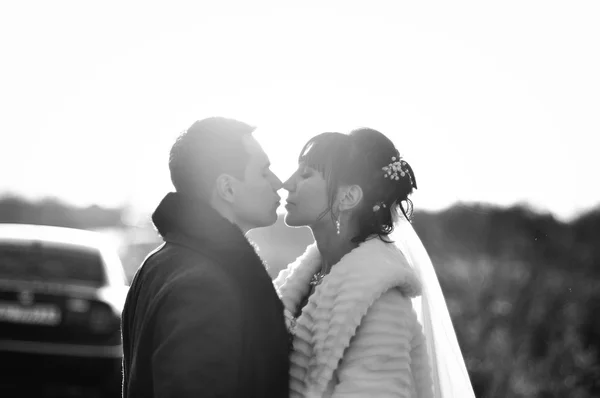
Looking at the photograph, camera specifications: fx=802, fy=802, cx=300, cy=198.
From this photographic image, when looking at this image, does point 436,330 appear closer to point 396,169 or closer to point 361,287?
point 396,169

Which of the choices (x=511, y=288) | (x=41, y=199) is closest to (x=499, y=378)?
(x=511, y=288)

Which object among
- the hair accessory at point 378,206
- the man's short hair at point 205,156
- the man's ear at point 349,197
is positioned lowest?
the hair accessory at point 378,206

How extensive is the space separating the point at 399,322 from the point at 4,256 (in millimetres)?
4853

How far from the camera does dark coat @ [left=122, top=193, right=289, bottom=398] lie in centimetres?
242

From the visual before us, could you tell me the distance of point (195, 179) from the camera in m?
2.87

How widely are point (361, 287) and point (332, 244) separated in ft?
1.98

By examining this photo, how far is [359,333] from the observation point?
3.17 m

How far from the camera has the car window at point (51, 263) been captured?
273 inches

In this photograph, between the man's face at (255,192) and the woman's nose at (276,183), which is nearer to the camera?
the man's face at (255,192)

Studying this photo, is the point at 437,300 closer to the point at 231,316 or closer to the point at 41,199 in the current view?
the point at 231,316

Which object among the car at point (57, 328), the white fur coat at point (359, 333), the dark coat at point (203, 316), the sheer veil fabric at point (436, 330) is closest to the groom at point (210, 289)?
the dark coat at point (203, 316)

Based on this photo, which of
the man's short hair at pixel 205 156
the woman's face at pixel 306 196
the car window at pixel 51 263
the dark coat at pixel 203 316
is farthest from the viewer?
the car window at pixel 51 263

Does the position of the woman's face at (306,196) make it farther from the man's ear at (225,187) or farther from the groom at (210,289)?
the man's ear at (225,187)

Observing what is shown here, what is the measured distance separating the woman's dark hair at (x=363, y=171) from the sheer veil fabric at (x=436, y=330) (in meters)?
0.23
